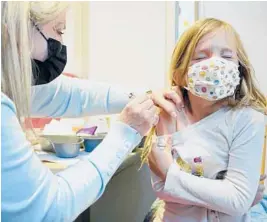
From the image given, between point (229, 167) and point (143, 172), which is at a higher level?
point (229, 167)

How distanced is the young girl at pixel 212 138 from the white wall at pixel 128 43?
125 cm

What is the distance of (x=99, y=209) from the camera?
1724mm

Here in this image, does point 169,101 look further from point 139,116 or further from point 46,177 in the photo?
point 46,177

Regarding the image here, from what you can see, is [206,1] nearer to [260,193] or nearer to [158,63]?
[158,63]

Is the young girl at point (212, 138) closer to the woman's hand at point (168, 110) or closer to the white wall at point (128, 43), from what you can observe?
the woman's hand at point (168, 110)

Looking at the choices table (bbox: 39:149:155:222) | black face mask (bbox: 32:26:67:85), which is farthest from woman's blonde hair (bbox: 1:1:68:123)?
table (bbox: 39:149:155:222)

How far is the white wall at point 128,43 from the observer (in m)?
2.37

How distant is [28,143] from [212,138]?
576 mm

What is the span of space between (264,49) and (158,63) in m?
0.76

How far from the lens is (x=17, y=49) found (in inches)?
29.1

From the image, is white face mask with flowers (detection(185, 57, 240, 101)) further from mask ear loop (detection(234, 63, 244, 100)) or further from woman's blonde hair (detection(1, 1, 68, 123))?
woman's blonde hair (detection(1, 1, 68, 123))

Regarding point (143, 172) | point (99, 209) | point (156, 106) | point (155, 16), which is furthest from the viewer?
point (155, 16)

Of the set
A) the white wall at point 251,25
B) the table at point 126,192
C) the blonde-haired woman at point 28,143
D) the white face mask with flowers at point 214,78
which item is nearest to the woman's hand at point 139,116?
the blonde-haired woman at point 28,143

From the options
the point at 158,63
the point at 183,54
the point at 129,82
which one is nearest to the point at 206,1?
the point at 158,63
